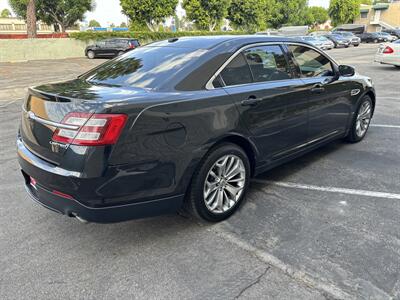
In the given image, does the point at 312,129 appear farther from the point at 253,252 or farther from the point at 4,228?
the point at 4,228

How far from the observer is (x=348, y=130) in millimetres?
5164

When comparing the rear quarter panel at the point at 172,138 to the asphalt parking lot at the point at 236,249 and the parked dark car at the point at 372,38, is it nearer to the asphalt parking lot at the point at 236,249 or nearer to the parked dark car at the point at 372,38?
the asphalt parking lot at the point at 236,249

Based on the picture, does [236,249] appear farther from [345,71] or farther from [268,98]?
[345,71]

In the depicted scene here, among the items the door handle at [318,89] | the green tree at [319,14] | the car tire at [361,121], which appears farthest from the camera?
the green tree at [319,14]

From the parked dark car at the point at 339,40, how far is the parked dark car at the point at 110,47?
22.2 metres

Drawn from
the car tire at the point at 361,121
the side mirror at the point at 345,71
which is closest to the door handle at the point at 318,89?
the side mirror at the point at 345,71

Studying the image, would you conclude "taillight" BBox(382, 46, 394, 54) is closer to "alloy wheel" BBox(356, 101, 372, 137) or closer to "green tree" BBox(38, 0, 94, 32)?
"alloy wheel" BBox(356, 101, 372, 137)

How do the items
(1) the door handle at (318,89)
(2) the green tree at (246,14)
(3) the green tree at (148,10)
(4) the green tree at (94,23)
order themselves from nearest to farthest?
(1) the door handle at (318,89)
(3) the green tree at (148,10)
(2) the green tree at (246,14)
(4) the green tree at (94,23)

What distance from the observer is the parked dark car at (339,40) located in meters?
37.2

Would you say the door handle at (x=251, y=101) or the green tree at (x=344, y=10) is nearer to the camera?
the door handle at (x=251, y=101)

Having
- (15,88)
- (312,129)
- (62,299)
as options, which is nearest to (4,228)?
(62,299)

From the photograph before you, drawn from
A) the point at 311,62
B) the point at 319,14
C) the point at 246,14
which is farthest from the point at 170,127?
the point at 319,14

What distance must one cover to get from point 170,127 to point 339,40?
39.8m

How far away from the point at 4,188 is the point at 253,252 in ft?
9.79
